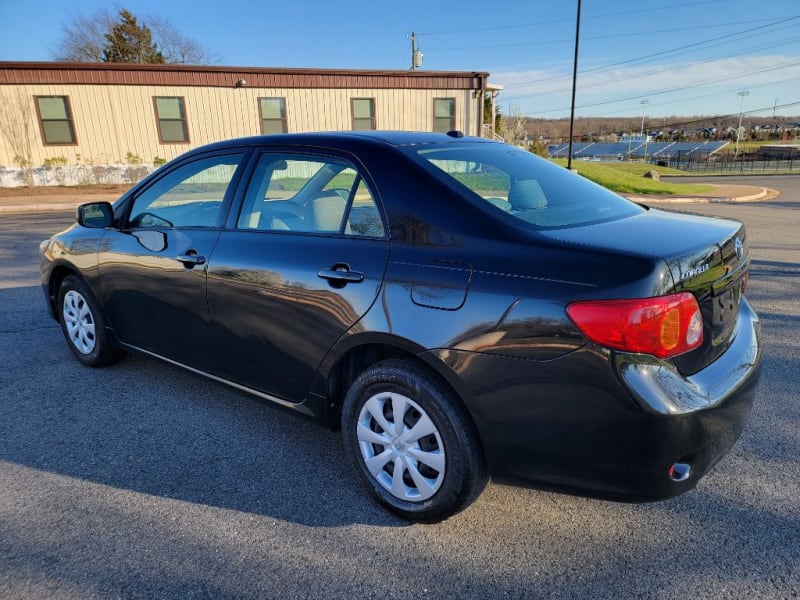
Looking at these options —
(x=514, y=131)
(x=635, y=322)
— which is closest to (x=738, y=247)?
(x=635, y=322)

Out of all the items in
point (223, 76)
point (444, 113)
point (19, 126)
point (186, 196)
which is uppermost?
point (223, 76)

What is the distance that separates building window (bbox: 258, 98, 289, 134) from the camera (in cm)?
2127

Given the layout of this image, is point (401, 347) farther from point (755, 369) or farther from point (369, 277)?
point (755, 369)

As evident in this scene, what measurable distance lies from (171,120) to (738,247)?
854 inches

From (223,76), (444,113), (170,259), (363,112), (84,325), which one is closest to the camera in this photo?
(170,259)

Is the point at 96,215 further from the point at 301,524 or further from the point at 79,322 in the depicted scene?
the point at 301,524

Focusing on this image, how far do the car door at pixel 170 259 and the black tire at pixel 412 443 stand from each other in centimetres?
117

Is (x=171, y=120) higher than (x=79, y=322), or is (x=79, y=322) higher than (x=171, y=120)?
(x=171, y=120)

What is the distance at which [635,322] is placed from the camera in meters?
1.85

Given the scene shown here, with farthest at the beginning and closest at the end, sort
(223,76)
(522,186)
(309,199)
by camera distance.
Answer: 1. (223,76)
2. (309,199)
3. (522,186)

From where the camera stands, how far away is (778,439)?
301cm

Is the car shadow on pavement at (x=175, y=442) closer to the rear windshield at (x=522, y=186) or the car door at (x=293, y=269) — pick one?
the car door at (x=293, y=269)

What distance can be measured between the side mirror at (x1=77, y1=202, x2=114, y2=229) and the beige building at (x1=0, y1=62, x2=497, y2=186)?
17.7 meters

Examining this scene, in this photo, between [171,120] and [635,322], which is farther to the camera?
[171,120]
